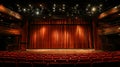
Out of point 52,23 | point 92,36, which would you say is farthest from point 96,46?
point 52,23

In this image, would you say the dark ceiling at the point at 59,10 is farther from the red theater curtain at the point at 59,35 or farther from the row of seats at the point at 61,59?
the row of seats at the point at 61,59

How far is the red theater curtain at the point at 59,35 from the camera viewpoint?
49.6 ft

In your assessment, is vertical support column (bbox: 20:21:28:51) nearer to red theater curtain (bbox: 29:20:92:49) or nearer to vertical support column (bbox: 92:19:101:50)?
red theater curtain (bbox: 29:20:92:49)

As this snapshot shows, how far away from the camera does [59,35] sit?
1539cm

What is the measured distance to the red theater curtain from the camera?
49.6ft

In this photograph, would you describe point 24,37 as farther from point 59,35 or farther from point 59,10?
point 59,10

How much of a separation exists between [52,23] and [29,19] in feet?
9.25

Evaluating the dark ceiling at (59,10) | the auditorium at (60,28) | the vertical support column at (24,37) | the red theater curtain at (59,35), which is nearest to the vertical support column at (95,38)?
the auditorium at (60,28)

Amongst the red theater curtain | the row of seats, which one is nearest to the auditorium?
the red theater curtain

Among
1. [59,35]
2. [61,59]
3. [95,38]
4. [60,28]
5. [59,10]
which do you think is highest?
[59,10]

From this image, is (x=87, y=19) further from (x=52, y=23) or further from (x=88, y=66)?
(x=88, y=66)

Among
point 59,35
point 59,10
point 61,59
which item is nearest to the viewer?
point 61,59

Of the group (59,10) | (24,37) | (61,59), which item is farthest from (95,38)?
(61,59)

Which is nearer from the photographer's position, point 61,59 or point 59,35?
point 61,59
